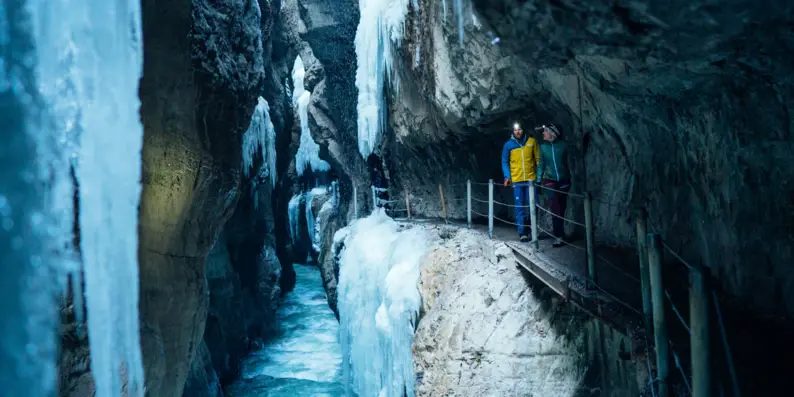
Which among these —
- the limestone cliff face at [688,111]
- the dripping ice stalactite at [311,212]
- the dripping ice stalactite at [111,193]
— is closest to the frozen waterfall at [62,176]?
the dripping ice stalactite at [111,193]

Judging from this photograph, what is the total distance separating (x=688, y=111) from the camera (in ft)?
11.8

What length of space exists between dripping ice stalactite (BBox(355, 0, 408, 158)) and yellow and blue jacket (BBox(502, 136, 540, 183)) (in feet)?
13.1

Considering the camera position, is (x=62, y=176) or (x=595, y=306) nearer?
(x=595, y=306)

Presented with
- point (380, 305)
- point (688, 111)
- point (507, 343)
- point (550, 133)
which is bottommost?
point (380, 305)

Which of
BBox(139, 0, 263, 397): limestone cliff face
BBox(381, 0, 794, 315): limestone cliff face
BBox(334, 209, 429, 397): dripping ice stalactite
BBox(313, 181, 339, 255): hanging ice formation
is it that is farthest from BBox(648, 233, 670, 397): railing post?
BBox(313, 181, 339, 255): hanging ice formation

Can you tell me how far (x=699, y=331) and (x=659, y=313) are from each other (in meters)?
0.52

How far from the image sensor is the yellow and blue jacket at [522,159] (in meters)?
6.40

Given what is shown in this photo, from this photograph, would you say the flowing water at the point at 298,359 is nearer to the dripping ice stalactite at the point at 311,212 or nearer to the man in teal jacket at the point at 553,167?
the dripping ice stalactite at the point at 311,212

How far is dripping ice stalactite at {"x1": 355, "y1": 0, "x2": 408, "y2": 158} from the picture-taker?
32.1 ft

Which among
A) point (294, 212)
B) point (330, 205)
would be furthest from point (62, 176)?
point (294, 212)

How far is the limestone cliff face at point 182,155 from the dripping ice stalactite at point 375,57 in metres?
3.34

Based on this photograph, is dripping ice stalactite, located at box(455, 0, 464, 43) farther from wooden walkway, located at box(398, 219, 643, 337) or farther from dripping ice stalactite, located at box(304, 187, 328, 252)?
dripping ice stalactite, located at box(304, 187, 328, 252)

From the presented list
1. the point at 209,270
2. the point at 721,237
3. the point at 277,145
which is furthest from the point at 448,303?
the point at 277,145

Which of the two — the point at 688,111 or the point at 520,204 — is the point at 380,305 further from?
the point at 688,111
